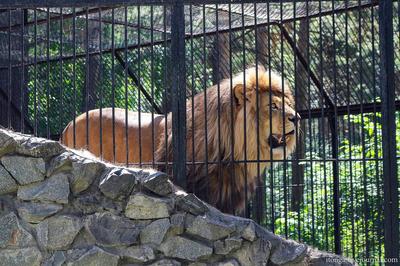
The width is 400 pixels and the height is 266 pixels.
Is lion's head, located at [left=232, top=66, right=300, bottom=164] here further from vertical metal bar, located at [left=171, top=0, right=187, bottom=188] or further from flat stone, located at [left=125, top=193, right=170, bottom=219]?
flat stone, located at [left=125, top=193, right=170, bottom=219]

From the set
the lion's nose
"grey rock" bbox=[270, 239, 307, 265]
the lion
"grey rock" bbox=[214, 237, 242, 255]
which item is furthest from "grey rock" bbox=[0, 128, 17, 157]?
Answer: the lion's nose

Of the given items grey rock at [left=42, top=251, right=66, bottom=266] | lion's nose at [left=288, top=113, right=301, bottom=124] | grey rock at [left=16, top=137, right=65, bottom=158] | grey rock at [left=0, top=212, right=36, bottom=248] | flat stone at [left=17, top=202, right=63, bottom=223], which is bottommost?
grey rock at [left=42, top=251, right=66, bottom=266]

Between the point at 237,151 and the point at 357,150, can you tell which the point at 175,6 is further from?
the point at 357,150

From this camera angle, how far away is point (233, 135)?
6.38 metres

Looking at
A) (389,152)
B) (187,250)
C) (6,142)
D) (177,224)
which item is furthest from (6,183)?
(389,152)

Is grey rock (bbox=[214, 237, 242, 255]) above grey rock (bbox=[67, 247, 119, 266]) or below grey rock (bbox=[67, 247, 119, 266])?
above

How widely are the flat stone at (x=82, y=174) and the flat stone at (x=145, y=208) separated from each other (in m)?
0.29

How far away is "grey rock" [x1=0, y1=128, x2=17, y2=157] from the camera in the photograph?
5320mm

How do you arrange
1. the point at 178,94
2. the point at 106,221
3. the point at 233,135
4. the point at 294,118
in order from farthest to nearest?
1. the point at 294,118
2. the point at 233,135
3. the point at 178,94
4. the point at 106,221

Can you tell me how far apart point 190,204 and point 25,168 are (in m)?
1.06

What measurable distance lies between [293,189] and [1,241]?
6.15m

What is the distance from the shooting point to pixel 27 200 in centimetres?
527

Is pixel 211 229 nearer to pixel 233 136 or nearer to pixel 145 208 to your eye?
pixel 145 208

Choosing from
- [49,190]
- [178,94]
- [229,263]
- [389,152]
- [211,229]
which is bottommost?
[229,263]
